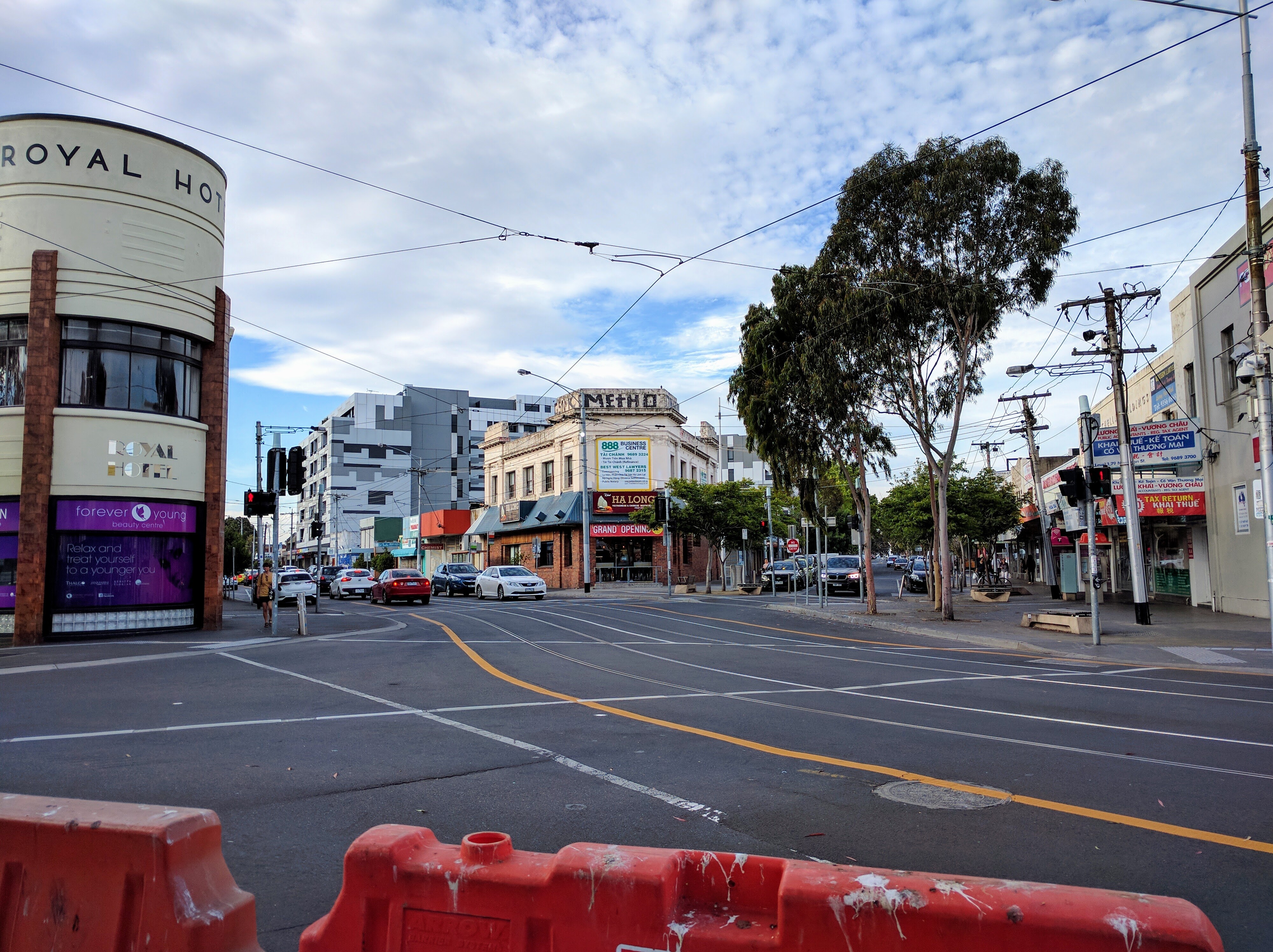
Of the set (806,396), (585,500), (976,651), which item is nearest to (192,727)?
(976,651)

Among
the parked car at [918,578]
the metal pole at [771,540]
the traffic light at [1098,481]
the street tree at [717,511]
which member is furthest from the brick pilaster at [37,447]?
the parked car at [918,578]

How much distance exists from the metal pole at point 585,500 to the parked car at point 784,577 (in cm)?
349

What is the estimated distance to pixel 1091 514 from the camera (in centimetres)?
1697

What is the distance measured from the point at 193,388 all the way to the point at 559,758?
58.8ft

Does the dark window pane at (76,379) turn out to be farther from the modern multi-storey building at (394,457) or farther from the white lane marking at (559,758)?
the modern multi-storey building at (394,457)

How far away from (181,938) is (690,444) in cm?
5033

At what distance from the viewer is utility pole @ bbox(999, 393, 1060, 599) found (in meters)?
35.3

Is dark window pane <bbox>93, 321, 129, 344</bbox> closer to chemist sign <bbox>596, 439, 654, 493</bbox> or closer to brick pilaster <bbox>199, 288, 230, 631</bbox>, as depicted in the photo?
brick pilaster <bbox>199, 288, 230, 631</bbox>

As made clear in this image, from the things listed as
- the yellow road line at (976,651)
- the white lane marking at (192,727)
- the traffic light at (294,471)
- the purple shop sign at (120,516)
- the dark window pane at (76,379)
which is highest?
the dark window pane at (76,379)

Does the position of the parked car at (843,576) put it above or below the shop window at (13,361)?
below

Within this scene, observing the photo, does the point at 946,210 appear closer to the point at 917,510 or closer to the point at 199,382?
the point at 199,382

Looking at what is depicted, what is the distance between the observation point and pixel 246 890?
4.41 m

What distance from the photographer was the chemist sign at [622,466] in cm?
4772

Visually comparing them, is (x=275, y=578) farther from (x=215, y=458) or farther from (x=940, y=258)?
(x=940, y=258)
